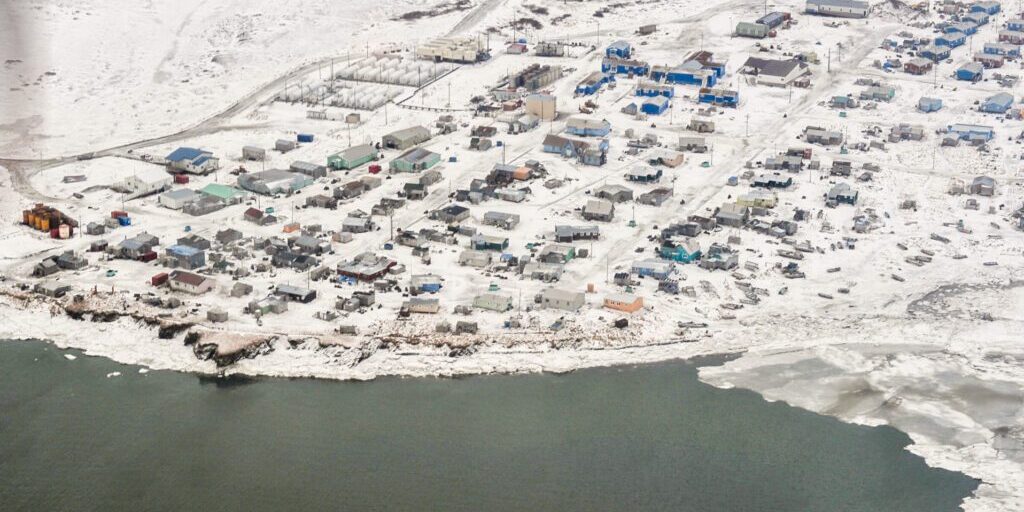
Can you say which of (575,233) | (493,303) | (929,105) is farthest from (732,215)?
(929,105)

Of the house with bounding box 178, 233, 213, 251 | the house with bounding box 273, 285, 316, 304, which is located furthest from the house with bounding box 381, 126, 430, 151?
the house with bounding box 273, 285, 316, 304

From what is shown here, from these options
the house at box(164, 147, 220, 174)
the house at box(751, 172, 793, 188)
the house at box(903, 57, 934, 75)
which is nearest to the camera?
the house at box(751, 172, 793, 188)

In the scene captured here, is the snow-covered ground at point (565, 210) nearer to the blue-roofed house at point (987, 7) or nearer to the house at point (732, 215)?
the house at point (732, 215)

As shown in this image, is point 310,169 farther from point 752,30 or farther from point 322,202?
point 752,30

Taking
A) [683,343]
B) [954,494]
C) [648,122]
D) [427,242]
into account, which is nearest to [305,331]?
[427,242]

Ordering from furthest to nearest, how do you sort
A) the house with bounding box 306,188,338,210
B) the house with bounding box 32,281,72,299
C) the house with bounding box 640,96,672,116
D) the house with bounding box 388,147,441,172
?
the house with bounding box 640,96,672,116, the house with bounding box 388,147,441,172, the house with bounding box 306,188,338,210, the house with bounding box 32,281,72,299

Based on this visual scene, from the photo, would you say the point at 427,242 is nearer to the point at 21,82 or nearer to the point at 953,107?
the point at 21,82

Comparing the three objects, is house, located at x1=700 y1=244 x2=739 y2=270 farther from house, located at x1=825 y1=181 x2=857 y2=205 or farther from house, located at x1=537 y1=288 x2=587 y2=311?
house, located at x1=825 y1=181 x2=857 y2=205

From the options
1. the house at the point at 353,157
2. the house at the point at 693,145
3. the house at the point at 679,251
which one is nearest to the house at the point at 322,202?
the house at the point at 353,157
